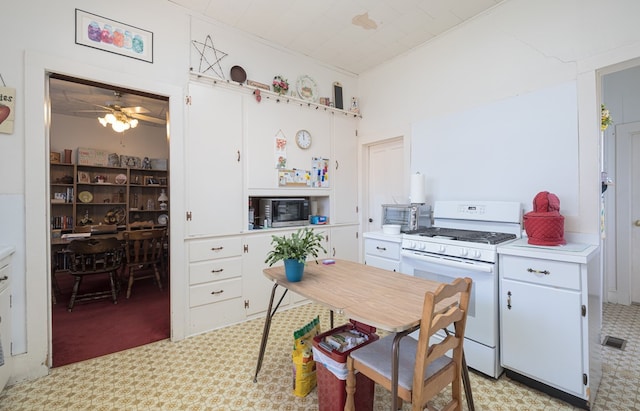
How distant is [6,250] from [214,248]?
1.38 m

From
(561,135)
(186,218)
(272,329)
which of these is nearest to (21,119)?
(186,218)

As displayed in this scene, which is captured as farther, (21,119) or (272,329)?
(272,329)

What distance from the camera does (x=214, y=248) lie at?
9.23 ft

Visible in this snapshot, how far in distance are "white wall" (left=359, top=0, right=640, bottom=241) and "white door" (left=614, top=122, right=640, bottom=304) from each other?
186 cm

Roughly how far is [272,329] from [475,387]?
1.71m

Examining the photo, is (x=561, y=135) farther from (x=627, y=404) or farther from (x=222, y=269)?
(x=222, y=269)

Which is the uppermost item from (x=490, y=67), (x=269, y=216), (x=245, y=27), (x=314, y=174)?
(x=245, y=27)

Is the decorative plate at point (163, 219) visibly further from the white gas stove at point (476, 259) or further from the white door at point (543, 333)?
the white door at point (543, 333)

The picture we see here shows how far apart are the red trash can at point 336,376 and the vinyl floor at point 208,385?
0.23 m

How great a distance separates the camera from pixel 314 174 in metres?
3.59

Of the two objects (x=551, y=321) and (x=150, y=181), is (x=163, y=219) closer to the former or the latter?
(x=150, y=181)

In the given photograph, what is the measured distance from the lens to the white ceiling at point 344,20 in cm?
260

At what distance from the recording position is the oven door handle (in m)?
1.98

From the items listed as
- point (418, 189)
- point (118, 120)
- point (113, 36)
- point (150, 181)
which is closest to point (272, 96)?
point (113, 36)
